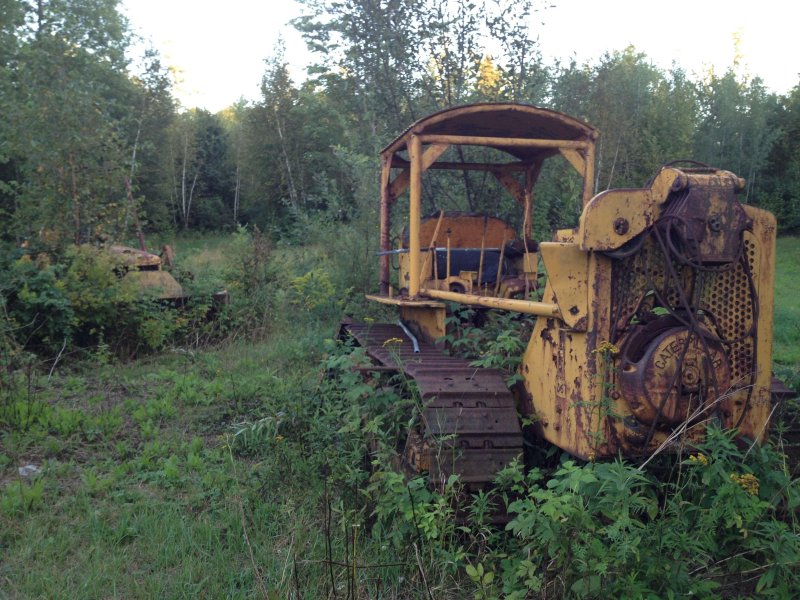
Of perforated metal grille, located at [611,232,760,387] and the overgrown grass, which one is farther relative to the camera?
the overgrown grass

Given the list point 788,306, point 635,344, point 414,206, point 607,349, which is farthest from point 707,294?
point 788,306

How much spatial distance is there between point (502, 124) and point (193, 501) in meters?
3.41

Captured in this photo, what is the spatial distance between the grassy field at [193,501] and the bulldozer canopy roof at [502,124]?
6.45 feet

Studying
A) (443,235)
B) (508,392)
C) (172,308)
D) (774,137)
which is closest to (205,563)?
(508,392)

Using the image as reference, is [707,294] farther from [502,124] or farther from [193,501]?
[193,501]

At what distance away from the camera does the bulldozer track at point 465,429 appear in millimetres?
3652

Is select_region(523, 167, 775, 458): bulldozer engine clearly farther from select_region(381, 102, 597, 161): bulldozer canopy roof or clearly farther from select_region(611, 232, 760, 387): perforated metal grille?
select_region(381, 102, 597, 161): bulldozer canopy roof

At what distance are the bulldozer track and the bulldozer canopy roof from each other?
2.03m

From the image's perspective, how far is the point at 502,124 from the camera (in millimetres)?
5785

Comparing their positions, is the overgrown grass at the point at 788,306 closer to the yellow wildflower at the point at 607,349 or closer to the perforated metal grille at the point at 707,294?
the perforated metal grille at the point at 707,294

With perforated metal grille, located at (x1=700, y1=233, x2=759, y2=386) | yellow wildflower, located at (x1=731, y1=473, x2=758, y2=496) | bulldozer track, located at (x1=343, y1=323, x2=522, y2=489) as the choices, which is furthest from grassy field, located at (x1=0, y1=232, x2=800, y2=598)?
perforated metal grille, located at (x1=700, y1=233, x2=759, y2=386)

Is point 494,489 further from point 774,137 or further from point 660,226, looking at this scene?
point 774,137

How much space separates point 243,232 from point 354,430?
875 cm

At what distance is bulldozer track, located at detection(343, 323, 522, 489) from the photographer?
3652mm
